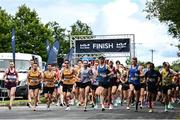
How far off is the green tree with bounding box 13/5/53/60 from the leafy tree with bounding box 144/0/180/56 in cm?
3666

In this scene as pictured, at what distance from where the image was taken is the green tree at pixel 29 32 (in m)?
76.7

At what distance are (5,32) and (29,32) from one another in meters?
5.41

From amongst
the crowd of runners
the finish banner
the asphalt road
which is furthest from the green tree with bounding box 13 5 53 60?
the asphalt road

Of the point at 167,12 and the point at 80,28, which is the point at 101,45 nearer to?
the point at 167,12

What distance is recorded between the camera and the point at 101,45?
4494 cm


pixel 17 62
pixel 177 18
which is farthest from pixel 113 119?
pixel 17 62

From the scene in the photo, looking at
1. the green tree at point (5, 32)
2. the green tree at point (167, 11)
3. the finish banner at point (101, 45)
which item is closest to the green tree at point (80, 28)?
the green tree at point (5, 32)

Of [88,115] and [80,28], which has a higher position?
[80,28]

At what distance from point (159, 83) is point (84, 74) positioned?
3.14m

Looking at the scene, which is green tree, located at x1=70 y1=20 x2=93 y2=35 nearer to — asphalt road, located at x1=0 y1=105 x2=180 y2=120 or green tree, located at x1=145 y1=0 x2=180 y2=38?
green tree, located at x1=145 y1=0 x2=180 y2=38

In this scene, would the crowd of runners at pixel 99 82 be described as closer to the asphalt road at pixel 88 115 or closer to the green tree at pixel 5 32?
the asphalt road at pixel 88 115

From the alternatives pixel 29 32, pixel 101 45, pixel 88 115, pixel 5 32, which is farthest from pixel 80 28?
pixel 88 115

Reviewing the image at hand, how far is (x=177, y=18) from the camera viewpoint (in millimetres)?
32562

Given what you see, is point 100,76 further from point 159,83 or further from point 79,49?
point 79,49
